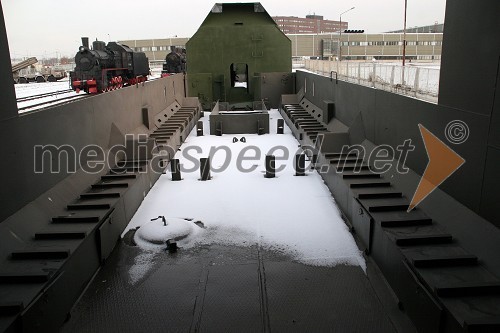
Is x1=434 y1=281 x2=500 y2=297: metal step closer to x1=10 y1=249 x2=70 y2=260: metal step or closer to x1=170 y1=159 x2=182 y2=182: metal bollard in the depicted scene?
x1=10 y1=249 x2=70 y2=260: metal step

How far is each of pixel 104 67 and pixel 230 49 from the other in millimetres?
7586

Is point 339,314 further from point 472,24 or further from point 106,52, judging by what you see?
point 106,52

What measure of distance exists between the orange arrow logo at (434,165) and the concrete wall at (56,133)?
6.03 meters

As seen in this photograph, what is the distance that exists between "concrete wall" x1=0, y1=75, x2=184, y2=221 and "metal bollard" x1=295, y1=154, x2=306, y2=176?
4.76m

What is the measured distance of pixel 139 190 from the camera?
9.02m

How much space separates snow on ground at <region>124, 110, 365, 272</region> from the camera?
6998mm

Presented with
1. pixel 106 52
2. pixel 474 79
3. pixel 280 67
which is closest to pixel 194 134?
pixel 106 52

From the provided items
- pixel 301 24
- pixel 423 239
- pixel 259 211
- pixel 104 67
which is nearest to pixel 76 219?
pixel 259 211

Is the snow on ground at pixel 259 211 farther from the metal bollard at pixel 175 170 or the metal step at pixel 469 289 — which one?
the metal step at pixel 469 289

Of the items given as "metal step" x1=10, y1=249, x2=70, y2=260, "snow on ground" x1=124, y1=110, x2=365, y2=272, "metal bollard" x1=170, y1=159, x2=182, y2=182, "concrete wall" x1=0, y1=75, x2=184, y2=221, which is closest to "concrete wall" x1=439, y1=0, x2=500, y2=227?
"snow on ground" x1=124, y1=110, x2=365, y2=272

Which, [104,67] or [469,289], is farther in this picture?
[104,67]

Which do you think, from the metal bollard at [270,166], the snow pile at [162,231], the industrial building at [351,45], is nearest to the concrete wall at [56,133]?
the snow pile at [162,231]

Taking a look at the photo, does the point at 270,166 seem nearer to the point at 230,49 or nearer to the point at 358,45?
the point at 230,49

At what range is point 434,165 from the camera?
679 cm
